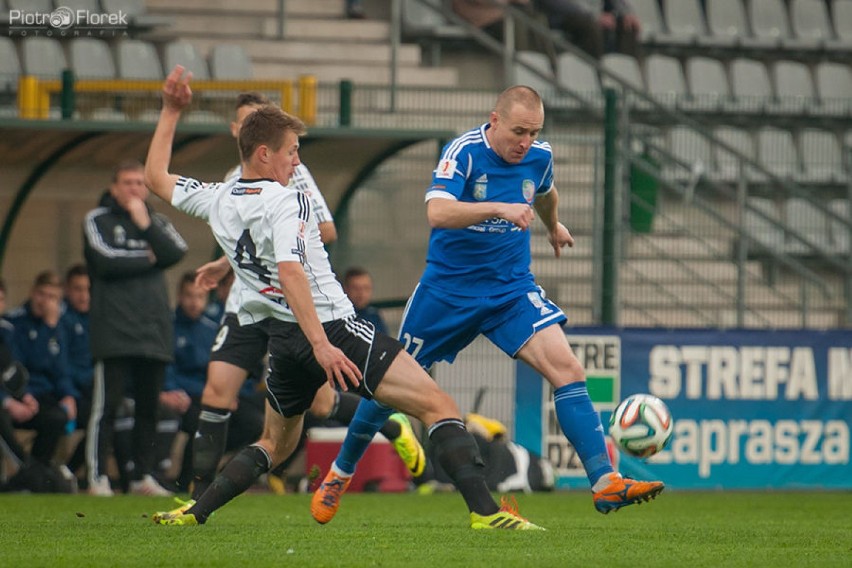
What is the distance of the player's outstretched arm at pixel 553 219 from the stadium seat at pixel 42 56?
27.2 feet

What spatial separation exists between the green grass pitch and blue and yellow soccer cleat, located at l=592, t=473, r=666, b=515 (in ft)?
0.53

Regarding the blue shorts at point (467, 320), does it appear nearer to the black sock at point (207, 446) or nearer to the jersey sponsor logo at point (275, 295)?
the jersey sponsor logo at point (275, 295)

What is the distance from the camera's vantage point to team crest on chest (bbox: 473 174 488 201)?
7.54 meters

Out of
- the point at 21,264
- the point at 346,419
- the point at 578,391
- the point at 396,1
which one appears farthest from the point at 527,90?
the point at 396,1

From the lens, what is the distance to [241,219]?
22.3ft

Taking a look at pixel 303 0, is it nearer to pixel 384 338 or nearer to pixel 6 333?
pixel 6 333

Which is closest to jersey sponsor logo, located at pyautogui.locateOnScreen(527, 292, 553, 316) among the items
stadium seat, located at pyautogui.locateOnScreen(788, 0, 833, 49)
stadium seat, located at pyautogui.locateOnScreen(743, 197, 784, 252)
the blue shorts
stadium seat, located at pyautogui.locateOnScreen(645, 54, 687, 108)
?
the blue shorts

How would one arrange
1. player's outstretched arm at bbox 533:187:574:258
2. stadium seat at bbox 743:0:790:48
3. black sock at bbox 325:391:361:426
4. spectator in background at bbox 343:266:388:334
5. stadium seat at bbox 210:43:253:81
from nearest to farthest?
player's outstretched arm at bbox 533:187:574:258
black sock at bbox 325:391:361:426
spectator in background at bbox 343:266:388:334
stadium seat at bbox 210:43:253:81
stadium seat at bbox 743:0:790:48

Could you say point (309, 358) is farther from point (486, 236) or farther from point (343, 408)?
point (343, 408)

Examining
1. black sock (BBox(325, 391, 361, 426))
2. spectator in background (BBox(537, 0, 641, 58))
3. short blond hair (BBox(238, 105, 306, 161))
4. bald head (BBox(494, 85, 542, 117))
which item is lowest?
black sock (BBox(325, 391, 361, 426))

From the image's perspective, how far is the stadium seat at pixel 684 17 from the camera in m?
20.4

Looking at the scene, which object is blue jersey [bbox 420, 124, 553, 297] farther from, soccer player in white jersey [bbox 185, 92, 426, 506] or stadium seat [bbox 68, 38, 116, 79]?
stadium seat [bbox 68, 38, 116, 79]

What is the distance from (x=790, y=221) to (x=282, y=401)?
34.8 ft

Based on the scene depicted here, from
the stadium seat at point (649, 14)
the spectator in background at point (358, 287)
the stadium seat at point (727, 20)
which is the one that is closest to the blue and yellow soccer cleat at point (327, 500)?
the spectator in background at point (358, 287)
